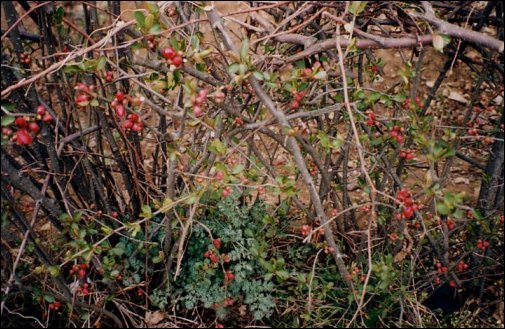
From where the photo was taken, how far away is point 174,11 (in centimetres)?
190

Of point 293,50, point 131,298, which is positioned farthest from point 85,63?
point 131,298

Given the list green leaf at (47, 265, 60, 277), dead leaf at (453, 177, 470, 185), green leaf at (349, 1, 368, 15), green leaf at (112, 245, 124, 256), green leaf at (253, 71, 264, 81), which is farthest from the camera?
dead leaf at (453, 177, 470, 185)

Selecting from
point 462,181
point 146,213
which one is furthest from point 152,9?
point 462,181

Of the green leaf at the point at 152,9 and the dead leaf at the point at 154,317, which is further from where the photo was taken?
the dead leaf at the point at 154,317

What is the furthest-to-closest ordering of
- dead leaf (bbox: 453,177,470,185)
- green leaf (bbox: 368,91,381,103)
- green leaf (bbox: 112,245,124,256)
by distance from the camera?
dead leaf (bbox: 453,177,470,185), green leaf (bbox: 112,245,124,256), green leaf (bbox: 368,91,381,103)

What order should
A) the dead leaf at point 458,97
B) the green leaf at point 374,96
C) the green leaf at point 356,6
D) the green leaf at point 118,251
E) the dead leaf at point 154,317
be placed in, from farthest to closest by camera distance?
1. the dead leaf at point 458,97
2. the dead leaf at point 154,317
3. the green leaf at point 118,251
4. the green leaf at point 374,96
5. the green leaf at point 356,6

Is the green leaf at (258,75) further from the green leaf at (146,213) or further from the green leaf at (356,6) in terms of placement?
the green leaf at (146,213)

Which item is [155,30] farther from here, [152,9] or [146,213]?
[146,213]

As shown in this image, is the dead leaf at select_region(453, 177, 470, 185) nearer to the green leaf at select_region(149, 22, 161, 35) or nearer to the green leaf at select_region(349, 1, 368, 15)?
the green leaf at select_region(349, 1, 368, 15)

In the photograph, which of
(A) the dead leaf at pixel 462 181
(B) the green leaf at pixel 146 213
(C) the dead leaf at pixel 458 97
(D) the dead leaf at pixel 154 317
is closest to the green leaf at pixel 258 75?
(B) the green leaf at pixel 146 213

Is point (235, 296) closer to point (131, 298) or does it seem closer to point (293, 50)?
point (131, 298)

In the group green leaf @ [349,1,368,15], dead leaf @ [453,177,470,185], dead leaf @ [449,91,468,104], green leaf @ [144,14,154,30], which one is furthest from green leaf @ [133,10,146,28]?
dead leaf @ [449,91,468,104]

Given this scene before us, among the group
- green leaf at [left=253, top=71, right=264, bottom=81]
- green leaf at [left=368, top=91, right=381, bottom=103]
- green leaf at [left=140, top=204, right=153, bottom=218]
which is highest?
green leaf at [left=253, top=71, right=264, bottom=81]

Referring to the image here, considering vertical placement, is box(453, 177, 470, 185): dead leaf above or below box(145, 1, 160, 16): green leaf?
below
